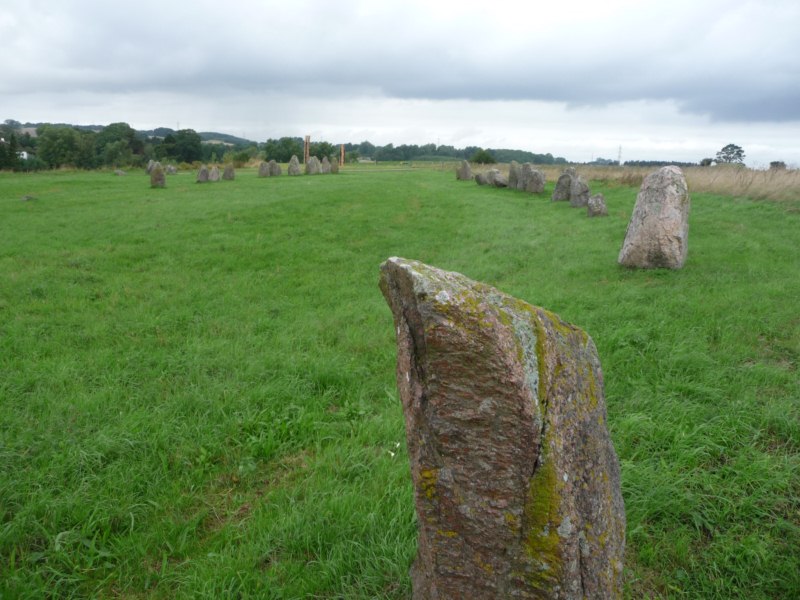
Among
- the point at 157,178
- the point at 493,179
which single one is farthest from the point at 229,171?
the point at 493,179

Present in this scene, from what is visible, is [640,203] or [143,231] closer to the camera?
[640,203]

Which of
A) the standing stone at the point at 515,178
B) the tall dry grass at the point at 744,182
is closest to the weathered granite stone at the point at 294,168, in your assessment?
the standing stone at the point at 515,178

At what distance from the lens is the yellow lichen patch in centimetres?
249

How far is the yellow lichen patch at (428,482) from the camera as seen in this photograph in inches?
98.2

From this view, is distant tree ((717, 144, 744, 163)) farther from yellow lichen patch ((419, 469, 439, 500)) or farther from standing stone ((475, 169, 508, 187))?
yellow lichen patch ((419, 469, 439, 500))

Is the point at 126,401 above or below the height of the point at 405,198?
below

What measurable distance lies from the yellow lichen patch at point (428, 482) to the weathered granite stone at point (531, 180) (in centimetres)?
2473

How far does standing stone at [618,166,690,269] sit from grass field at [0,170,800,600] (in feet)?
1.38

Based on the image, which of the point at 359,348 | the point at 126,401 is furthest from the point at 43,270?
the point at 359,348

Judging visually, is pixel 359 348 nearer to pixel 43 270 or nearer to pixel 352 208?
pixel 43 270

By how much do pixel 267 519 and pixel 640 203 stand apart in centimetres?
932

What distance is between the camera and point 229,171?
3153 centimetres

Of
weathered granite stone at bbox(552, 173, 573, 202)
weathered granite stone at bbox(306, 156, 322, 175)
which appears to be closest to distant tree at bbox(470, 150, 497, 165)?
weathered granite stone at bbox(306, 156, 322, 175)

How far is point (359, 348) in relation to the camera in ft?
24.2
